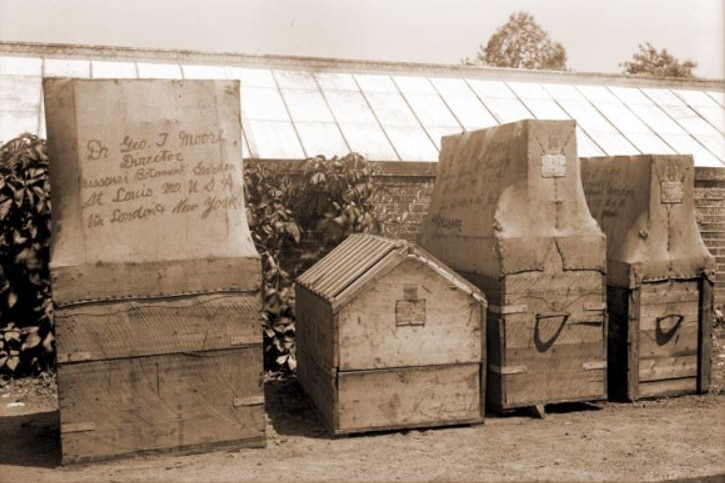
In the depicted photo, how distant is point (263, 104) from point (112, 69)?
8.57 ft

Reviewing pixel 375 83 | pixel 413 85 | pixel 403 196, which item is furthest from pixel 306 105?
pixel 403 196

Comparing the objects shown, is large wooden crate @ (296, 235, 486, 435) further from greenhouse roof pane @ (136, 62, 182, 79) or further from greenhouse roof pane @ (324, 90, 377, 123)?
greenhouse roof pane @ (136, 62, 182, 79)

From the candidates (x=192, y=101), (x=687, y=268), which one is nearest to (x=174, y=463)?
(x=192, y=101)

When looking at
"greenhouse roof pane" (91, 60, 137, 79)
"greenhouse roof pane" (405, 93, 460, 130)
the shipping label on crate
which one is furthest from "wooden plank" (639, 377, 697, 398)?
"greenhouse roof pane" (91, 60, 137, 79)

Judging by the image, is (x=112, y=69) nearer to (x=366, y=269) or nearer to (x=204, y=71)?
(x=204, y=71)

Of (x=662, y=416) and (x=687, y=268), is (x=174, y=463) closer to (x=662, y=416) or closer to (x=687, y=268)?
(x=662, y=416)

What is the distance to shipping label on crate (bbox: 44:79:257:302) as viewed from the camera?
5199mm

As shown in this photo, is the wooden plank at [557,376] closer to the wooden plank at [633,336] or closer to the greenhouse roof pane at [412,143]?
the wooden plank at [633,336]

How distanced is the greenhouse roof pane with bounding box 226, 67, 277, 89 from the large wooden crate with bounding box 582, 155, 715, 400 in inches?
248

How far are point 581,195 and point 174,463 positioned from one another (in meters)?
4.15

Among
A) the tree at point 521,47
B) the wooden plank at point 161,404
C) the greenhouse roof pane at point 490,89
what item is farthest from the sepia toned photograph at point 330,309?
the tree at point 521,47

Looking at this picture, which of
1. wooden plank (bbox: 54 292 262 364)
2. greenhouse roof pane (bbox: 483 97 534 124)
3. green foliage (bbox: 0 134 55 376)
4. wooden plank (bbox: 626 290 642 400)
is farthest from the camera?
greenhouse roof pane (bbox: 483 97 534 124)

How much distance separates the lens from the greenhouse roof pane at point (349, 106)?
420 inches

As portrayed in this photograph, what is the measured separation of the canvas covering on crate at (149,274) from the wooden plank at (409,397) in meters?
0.76
